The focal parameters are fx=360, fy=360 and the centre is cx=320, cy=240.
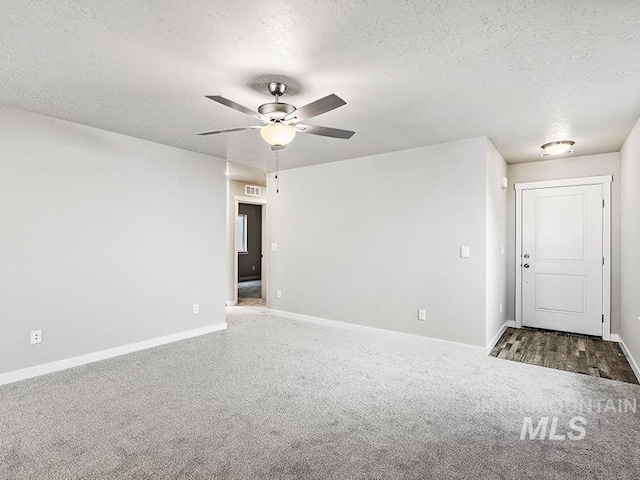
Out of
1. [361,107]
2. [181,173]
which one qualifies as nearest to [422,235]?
[361,107]

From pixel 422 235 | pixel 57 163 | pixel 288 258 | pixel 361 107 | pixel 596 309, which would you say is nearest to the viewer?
pixel 361 107

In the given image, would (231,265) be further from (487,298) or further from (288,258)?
(487,298)

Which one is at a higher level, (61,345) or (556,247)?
(556,247)

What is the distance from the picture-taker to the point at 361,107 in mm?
3115

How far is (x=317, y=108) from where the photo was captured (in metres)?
2.30

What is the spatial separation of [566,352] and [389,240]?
92.8 inches

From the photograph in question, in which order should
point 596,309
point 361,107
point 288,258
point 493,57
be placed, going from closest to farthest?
point 493,57 < point 361,107 < point 596,309 < point 288,258

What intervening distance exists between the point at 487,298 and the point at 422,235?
1022mm

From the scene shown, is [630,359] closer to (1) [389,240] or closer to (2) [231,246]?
(1) [389,240]

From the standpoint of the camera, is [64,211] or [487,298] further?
[487,298]

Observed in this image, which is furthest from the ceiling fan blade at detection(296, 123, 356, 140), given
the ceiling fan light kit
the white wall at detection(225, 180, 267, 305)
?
the white wall at detection(225, 180, 267, 305)

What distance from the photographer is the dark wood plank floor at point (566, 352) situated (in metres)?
3.54

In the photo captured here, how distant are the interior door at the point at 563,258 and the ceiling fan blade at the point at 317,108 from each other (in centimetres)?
412

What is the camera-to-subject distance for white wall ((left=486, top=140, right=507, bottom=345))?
4121mm
